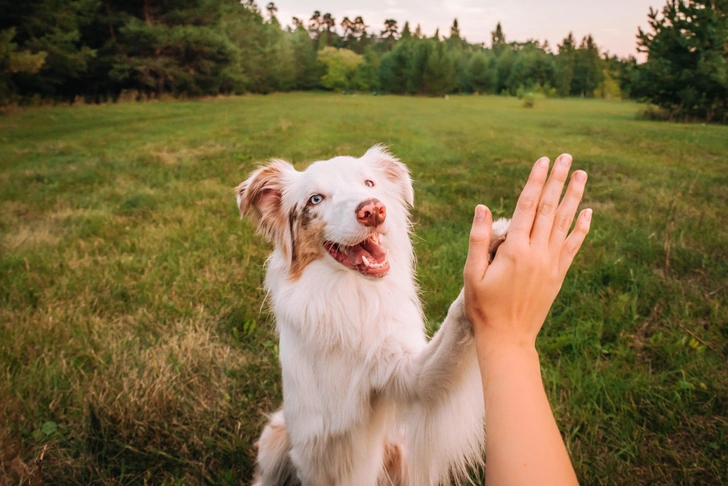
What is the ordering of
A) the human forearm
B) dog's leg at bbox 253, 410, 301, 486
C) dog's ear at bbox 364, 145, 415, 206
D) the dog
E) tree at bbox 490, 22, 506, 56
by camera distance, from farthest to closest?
tree at bbox 490, 22, 506, 56, dog's ear at bbox 364, 145, 415, 206, dog's leg at bbox 253, 410, 301, 486, the dog, the human forearm

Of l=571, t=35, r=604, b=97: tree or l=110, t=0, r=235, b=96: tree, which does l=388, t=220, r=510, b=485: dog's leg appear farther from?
l=571, t=35, r=604, b=97: tree

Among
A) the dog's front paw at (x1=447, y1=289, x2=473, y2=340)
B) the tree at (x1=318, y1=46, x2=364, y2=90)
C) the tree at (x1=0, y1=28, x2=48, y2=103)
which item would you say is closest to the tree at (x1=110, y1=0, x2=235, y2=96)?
the tree at (x1=0, y1=28, x2=48, y2=103)

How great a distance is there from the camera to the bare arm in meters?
0.85

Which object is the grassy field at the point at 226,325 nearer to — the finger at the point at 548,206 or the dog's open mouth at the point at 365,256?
the dog's open mouth at the point at 365,256

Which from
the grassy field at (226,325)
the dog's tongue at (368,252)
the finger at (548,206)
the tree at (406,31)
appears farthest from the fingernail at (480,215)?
the tree at (406,31)

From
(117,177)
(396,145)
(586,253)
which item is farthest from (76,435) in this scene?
(396,145)

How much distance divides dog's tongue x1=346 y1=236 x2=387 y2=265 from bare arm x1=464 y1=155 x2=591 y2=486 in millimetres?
1028

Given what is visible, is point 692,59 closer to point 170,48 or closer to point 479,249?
point 479,249

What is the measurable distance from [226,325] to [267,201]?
154cm

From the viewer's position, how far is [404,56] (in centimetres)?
5475

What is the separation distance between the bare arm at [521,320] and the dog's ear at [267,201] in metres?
1.50

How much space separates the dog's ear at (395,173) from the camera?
2457 millimetres

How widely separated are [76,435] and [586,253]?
14.0 ft

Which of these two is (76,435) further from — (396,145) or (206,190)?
(396,145)
